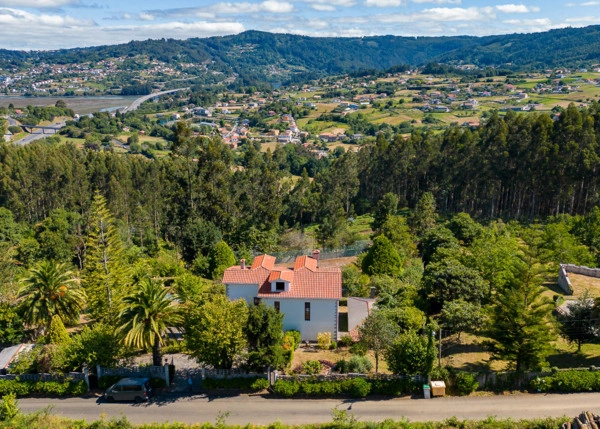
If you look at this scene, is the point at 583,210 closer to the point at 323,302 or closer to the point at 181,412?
the point at 323,302

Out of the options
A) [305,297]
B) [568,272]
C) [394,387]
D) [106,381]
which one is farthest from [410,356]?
[568,272]

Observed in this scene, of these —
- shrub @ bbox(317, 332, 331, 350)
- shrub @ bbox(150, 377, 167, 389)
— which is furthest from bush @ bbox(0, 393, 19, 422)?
shrub @ bbox(317, 332, 331, 350)

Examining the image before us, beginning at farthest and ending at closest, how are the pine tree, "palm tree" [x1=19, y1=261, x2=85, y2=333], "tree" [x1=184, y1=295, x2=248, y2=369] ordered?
1. the pine tree
2. "palm tree" [x1=19, y1=261, x2=85, y2=333]
3. "tree" [x1=184, y1=295, x2=248, y2=369]

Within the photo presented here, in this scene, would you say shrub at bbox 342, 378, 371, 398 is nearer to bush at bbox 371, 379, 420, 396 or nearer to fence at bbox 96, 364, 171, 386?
bush at bbox 371, 379, 420, 396

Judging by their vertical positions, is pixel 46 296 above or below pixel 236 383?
above

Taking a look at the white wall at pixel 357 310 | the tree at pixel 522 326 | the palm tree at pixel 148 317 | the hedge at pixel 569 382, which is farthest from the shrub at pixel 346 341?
the hedge at pixel 569 382

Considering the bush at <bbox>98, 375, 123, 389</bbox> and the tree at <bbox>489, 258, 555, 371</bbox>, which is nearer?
the tree at <bbox>489, 258, 555, 371</bbox>

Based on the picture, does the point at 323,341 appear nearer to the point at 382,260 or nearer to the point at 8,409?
the point at 382,260
